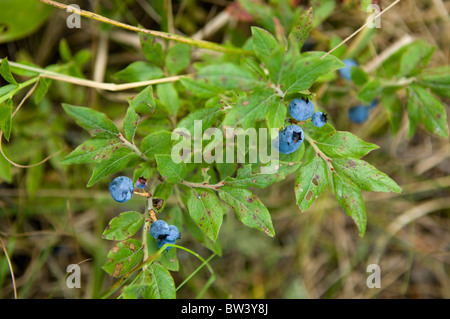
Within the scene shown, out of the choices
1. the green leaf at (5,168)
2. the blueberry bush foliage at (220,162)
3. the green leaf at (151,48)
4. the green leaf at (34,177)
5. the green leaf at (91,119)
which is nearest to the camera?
the blueberry bush foliage at (220,162)

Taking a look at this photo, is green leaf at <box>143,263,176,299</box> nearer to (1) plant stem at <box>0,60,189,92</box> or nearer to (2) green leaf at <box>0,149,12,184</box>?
(1) plant stem at <box>0,60,189,92</box>

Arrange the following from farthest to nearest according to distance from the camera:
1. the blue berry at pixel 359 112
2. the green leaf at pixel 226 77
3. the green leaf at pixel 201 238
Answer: the blue berry at pixel 359 112 < the green leaf at pixel 201 238 < the green leaf at pixel 226 77

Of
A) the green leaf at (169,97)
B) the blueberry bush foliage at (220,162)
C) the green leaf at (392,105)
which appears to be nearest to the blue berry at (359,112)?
the green leaf at (392,105)

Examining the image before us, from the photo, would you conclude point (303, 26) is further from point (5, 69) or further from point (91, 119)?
point (5, 69)

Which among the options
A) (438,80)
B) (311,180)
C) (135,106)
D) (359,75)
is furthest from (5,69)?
(438,80)

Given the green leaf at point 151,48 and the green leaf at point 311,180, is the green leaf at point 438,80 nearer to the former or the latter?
the green leaf at point 311,180

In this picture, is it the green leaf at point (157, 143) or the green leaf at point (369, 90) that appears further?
the green leaf at point (369, 90)
